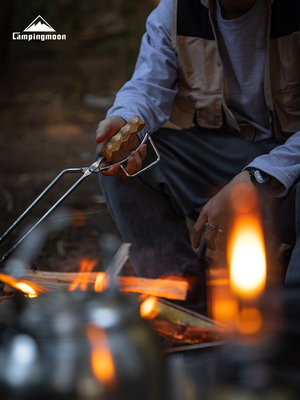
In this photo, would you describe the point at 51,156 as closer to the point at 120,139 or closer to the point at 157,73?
the point at 157,73

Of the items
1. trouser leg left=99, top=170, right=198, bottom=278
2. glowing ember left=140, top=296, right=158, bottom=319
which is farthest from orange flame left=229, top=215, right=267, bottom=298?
trouser leg left=99, top=170, right=198, bottom=278

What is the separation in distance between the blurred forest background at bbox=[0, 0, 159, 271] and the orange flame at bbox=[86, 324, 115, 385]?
3.26 ft

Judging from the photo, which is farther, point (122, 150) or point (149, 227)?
point (149, 227)

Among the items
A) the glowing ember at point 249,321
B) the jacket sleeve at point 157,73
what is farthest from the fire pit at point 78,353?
the jacket sleeve at point 157,73

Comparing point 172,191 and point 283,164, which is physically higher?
point 283,164

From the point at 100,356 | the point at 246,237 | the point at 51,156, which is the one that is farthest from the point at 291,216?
the point at 51,156

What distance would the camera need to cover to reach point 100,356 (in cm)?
57

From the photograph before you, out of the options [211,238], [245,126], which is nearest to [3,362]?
[211,238]

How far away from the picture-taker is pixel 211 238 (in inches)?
54.7

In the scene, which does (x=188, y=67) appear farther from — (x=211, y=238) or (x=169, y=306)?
(x=169, y=306)

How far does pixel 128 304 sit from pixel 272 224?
913 mm

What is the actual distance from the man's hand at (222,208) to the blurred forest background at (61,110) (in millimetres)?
621

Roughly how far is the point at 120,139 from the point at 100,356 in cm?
88

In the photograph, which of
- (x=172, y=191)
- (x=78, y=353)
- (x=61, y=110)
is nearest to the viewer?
(x=78, y=353)
